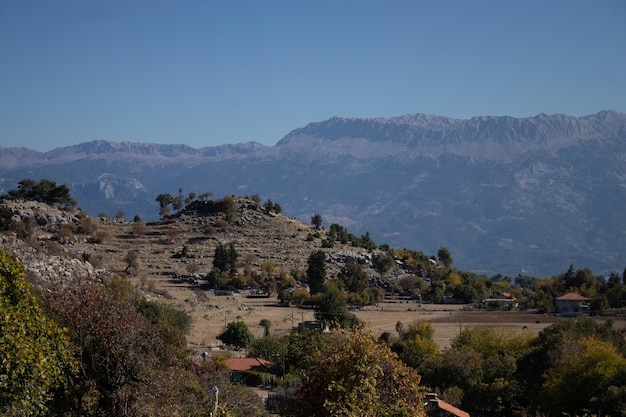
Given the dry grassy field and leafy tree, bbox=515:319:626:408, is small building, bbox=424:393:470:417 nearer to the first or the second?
leafy tree, bbox=515:319:626:408

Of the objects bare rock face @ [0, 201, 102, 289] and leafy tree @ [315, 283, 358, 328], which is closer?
bare rock face @ [0, 201, 102, 289]

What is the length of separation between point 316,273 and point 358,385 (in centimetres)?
6856

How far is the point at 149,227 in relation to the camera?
4333 inches

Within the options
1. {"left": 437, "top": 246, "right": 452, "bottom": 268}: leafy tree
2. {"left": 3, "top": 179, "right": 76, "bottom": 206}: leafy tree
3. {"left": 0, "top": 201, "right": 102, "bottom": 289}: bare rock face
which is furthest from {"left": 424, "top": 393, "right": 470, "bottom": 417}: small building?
{"left": 437, "top": 246, "right": 452, "bottom": 268}: leafy tree

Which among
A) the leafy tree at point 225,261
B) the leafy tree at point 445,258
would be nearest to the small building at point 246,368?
the leafy tree at point 225,261

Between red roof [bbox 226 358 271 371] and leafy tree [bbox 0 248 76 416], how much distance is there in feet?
97.8

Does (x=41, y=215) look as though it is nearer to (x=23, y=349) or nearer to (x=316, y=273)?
(x=316, y=273)

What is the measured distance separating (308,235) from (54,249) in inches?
1937

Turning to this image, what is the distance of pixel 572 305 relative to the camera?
81188 mm

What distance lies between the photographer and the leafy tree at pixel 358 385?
1778cm

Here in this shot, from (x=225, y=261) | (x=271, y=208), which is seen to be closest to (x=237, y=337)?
(x=225, y=261)

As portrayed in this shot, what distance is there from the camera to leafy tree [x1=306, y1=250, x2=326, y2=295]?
86.3 metres

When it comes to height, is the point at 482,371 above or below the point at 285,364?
above

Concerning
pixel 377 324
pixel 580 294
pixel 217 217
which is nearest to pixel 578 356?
pixel 377 324
